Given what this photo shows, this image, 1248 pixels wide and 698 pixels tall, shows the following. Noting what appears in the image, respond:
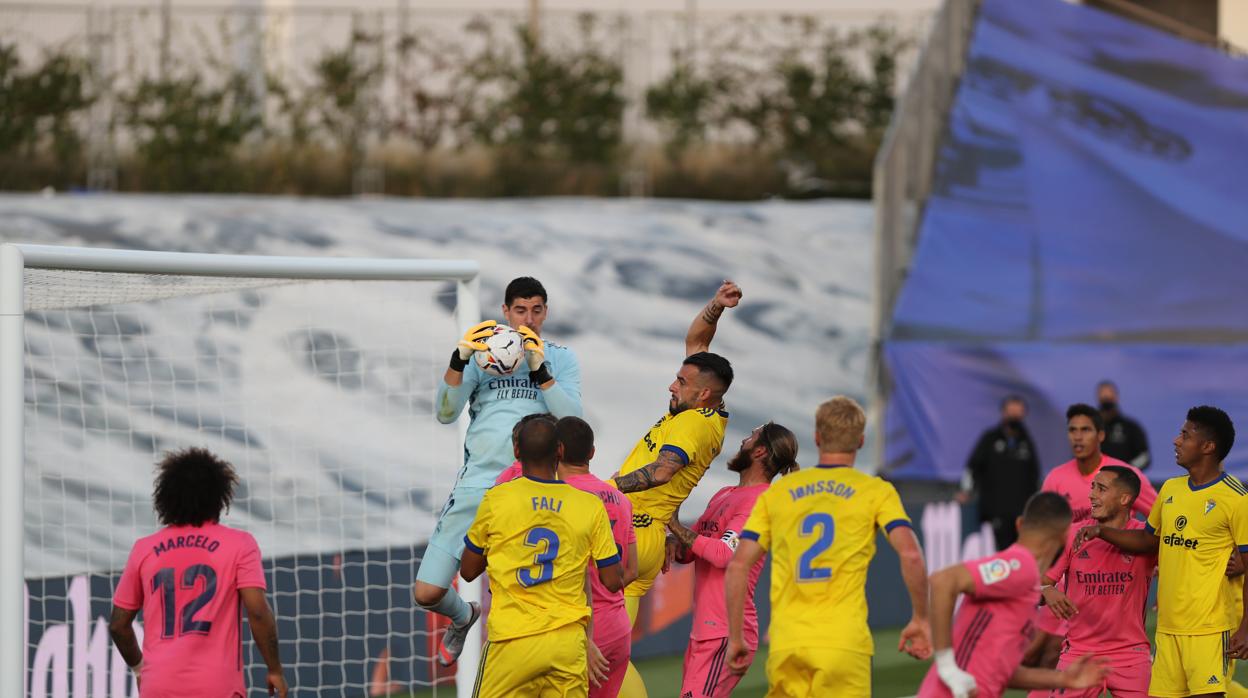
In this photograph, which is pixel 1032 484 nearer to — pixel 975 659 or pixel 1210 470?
pixel 1210 470

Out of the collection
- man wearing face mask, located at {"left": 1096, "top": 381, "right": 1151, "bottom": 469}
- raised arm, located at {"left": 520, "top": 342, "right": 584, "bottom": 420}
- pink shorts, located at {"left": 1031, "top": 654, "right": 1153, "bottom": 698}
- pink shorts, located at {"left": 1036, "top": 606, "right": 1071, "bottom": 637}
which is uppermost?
raised arm, located at {"left": 520, "top": 342, "right": 584, "bottom": 420}

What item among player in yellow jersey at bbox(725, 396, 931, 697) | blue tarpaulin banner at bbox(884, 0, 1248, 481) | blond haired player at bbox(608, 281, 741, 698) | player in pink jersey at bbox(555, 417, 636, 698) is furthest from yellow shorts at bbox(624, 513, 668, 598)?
blue tarpaulin banner at bbox(884, 0, 1248, 481)

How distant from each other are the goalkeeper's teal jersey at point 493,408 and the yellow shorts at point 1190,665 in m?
3.32

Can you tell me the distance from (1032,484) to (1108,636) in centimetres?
793

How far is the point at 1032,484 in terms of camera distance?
52.3 feet

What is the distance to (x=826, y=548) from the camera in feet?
21.3

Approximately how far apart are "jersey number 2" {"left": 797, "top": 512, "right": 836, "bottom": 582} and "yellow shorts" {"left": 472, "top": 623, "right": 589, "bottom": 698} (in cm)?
115

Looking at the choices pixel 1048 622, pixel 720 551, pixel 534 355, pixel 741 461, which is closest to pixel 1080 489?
pixel 1048 622

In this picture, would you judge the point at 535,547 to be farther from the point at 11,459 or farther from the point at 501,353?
the point at 11,459

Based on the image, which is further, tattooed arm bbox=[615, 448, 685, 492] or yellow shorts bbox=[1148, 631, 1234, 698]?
yellow shorts bbox=[1148, 631, 1234, 698]

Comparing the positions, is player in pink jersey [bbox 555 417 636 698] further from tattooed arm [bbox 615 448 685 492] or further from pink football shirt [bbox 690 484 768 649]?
pink football shirt [bbox 690 484 768 649]

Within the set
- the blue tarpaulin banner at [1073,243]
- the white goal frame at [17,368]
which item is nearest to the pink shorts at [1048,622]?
the white goal frame at [17,368]

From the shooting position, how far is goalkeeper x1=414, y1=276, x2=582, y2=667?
8.06 m

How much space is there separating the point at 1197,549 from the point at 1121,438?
825cm
